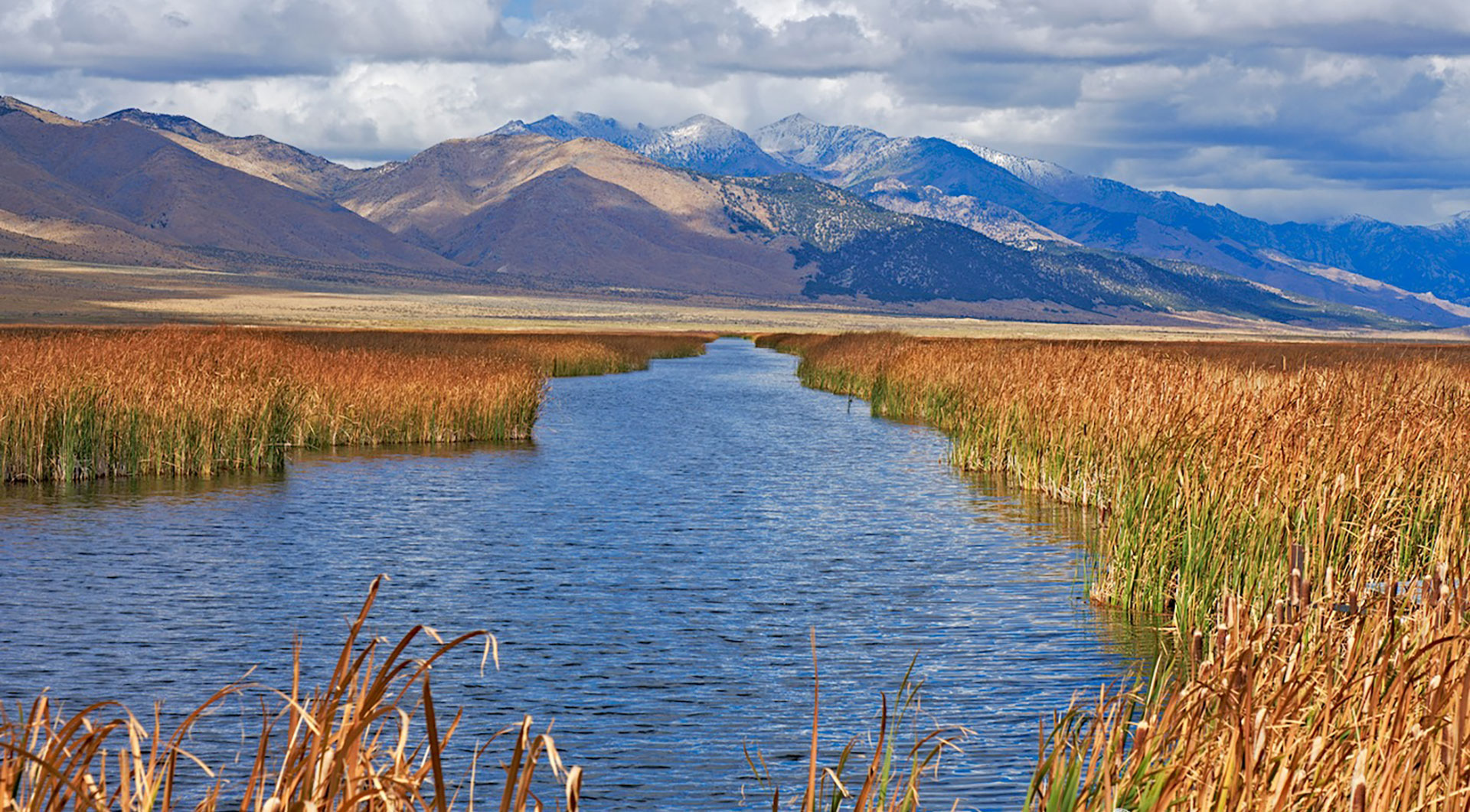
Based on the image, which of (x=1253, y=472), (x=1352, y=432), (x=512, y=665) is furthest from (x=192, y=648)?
(x=1352, y=432)

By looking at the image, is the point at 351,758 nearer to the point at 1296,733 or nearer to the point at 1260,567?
the point at 1296,733

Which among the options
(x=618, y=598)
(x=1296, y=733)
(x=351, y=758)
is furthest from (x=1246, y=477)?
(x=351, y=758)

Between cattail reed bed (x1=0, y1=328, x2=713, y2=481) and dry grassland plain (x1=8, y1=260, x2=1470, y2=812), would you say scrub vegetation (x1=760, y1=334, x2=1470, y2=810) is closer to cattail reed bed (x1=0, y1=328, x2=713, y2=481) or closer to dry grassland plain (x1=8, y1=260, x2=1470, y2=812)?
dry grassland plain (x1=8, y1=260, x2=1470, y2=812)

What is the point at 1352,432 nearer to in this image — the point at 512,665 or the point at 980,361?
the point at 512,665

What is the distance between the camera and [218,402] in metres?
25.1

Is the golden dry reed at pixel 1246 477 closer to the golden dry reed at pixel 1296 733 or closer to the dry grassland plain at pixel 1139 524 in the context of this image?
the dry grassland plain at pixel 1139 524

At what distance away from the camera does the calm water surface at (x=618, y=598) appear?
35.1 ft

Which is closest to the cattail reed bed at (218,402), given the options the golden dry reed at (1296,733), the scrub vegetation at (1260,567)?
the scrub vegetation at (1260,567)

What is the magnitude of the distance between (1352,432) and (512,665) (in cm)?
861

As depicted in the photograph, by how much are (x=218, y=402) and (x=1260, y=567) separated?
1847 cm

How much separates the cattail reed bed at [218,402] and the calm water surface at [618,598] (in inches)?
37.7

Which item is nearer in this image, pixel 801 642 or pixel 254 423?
pixel 801 642

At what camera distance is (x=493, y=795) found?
9.08 m

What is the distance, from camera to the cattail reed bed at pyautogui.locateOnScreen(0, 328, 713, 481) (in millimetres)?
22938
